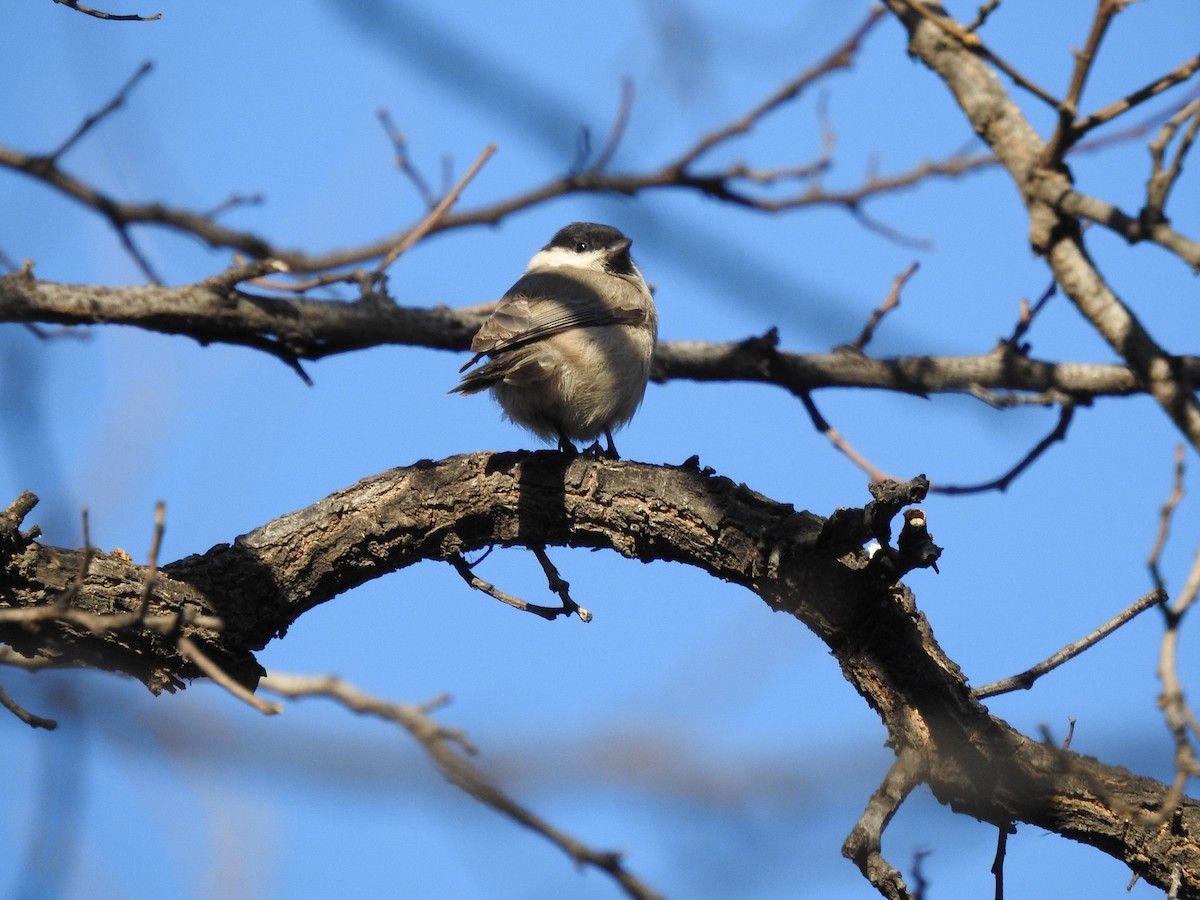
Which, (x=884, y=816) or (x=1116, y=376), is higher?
(x=1116, y=376)

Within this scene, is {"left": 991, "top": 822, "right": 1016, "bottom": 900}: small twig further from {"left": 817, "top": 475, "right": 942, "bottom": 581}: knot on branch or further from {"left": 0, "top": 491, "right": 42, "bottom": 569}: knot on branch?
{"left": 0, "top": 491, "right": 42, "bottom": 569}: knot on branch

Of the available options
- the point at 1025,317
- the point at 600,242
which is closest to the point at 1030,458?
the point at 1025,317

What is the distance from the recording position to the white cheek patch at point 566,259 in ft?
20.0

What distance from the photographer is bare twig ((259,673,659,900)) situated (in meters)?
1.52

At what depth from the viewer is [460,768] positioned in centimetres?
156

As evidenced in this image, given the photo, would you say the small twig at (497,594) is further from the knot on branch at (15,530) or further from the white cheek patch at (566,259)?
the white cheek patch at (566,259)

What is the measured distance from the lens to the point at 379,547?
3.71 m

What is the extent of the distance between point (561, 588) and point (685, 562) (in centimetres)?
42

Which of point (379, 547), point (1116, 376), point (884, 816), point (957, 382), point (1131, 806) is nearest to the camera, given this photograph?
point (884, 816)

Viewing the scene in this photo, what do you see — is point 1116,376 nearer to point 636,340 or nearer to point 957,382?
point 957,382

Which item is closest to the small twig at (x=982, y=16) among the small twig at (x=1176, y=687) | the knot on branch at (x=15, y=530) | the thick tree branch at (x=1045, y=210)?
the thick tree branch at (x=1045, y=210)

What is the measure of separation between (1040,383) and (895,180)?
1406mm

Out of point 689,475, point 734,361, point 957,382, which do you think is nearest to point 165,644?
point 689,475

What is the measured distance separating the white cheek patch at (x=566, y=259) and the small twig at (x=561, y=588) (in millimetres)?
2589
